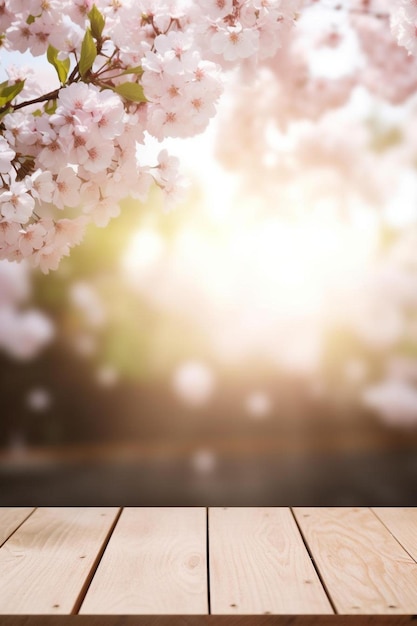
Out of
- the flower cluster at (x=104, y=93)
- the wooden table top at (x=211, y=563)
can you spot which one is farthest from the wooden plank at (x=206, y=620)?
the flower cluster at (x=104, y=93)

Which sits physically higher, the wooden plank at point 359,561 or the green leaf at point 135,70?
the green leaf at point 135,70

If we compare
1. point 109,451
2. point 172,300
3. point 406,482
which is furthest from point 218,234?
point 406,482

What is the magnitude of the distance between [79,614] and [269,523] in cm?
60

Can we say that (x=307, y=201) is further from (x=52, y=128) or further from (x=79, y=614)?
(x=79, y=614)

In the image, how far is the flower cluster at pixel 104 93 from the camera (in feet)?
3.41

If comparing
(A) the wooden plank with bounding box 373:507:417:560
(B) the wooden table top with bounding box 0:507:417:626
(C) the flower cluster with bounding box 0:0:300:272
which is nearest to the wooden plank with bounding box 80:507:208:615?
(B) the wooden table top with bounding box 0:507:417:626

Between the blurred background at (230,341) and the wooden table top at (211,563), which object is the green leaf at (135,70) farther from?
the blurred background at (230,341)

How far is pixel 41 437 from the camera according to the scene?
6.39 ft

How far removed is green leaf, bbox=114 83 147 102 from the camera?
3.50 feet

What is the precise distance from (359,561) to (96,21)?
974mm

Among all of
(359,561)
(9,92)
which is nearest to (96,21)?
(9,92)

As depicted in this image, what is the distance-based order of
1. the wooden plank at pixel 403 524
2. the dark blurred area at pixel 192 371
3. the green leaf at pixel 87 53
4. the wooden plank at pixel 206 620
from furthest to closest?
the dark blurred area at pixel 192 371
the wooden plank at pixel 403 524
the wooden plank at pixel 206 620
the green leaf at pixel 87 53

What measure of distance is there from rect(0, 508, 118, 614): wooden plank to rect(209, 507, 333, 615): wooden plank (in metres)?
0.22

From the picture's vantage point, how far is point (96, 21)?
3.35 ft
